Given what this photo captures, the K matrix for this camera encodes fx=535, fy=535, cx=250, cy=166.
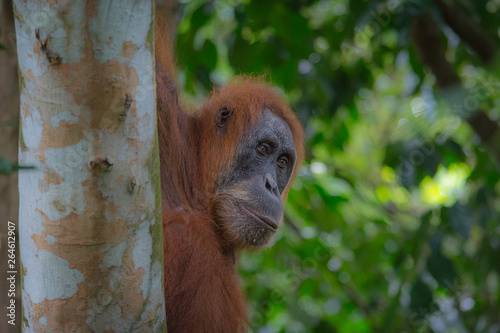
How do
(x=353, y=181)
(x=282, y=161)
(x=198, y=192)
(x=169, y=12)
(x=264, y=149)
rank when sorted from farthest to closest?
(x=353, y=181) → (x=169, y=12) → (x=282, y=161) → (x=264, y=149) → (x=198, y=192)

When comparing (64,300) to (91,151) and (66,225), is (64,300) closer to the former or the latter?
(66,225)

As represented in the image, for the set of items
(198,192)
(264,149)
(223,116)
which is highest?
(223,116)

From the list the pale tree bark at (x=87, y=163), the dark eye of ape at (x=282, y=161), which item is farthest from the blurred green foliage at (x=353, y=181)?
the pale tree bark at (x=87, y=163)

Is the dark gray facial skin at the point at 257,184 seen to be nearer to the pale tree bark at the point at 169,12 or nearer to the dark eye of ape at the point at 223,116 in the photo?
the dark eye of ape at the point at 223,116

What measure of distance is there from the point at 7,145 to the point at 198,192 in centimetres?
102

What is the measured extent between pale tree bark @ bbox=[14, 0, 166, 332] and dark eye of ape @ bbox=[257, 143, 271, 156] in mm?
1545

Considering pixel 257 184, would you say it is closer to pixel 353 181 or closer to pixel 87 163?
pixel 87 163

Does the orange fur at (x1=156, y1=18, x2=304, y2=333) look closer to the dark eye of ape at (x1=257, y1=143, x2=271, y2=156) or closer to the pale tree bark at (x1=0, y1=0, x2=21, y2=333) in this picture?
the dark eye of ape at (x1=257, y1=143, x2=271, y2=156)

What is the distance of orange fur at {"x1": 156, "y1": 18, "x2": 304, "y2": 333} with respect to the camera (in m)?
2.53

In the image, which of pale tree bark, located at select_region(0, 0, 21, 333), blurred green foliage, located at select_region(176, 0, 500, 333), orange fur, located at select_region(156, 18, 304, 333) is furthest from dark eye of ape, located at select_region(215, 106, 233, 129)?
pale tree bark, located at select_region(0, 0, 21, 333)

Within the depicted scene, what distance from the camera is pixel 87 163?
1.49m

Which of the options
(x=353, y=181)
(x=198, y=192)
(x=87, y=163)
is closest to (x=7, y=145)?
(x=198, y=192)

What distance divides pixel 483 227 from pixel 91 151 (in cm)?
297

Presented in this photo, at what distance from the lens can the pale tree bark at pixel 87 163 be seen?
1.44m
